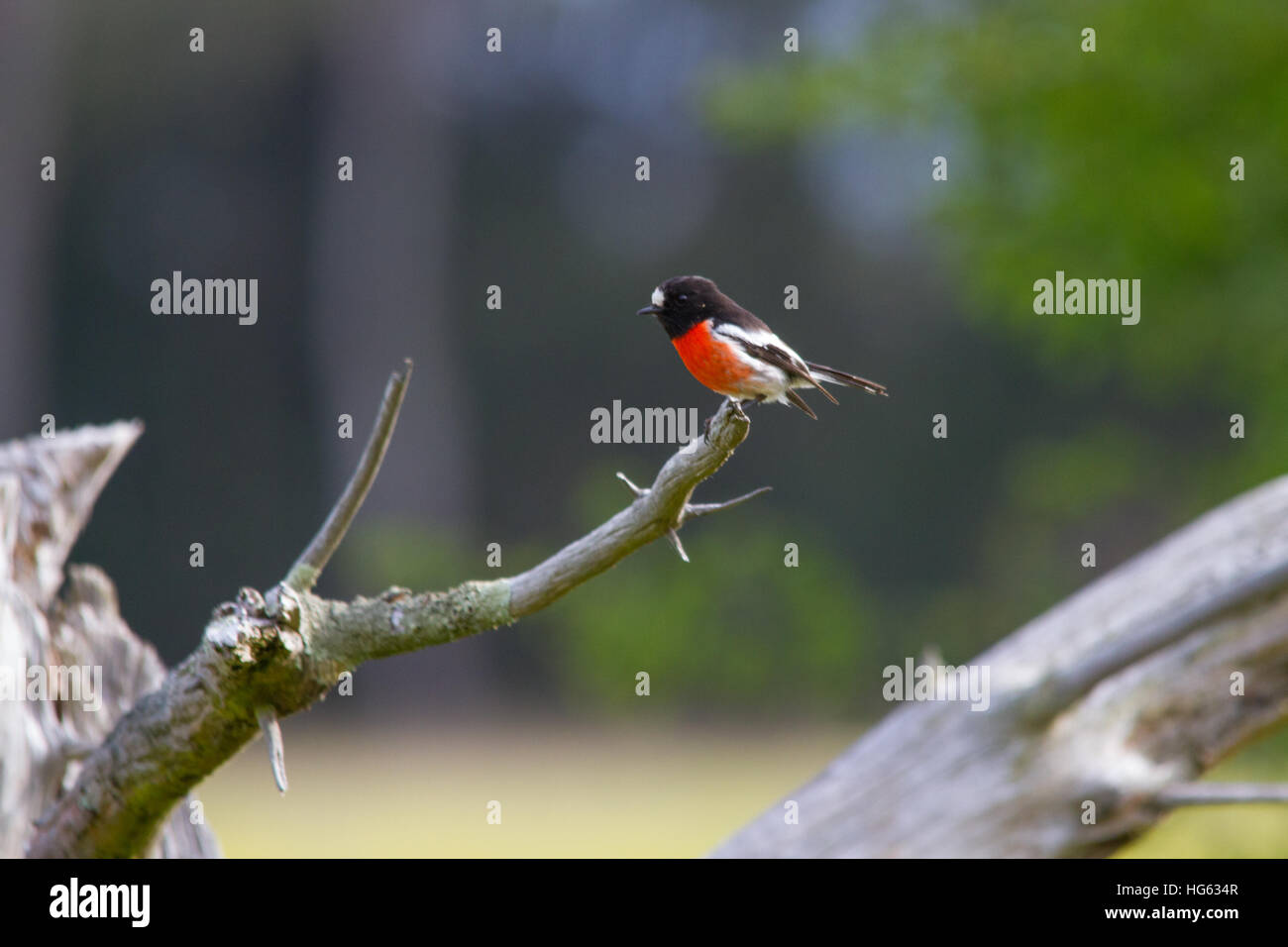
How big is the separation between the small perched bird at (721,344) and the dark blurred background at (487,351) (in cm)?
1282

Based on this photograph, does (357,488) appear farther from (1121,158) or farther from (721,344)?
(1121,158)

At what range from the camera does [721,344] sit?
11.0 ft

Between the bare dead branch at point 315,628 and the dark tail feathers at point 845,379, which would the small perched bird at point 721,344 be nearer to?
the dark tail feathers at point 845,379

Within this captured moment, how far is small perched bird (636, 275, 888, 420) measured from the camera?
3346mm

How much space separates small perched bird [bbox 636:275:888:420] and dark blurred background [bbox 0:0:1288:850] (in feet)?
42.1

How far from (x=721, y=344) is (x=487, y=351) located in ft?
63.3

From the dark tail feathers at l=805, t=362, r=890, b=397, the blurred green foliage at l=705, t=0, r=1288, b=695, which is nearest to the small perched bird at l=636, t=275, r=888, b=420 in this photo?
the dark tail feathers at l=805, t=362, r=890, b=397

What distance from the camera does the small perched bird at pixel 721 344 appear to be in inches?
132

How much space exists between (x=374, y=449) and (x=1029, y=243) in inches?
257

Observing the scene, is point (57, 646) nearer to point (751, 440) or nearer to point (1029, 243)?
point (1029, 243)

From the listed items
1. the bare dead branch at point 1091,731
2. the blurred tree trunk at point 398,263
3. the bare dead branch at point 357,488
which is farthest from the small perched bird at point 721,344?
the blurred tree trunk at point 398,263

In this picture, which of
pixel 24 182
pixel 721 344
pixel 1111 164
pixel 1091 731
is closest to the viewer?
pixel 721 344

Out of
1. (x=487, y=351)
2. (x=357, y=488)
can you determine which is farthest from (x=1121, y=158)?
(x=487, y=351)

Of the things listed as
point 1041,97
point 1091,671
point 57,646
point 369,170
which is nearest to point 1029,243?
point 1041,97
